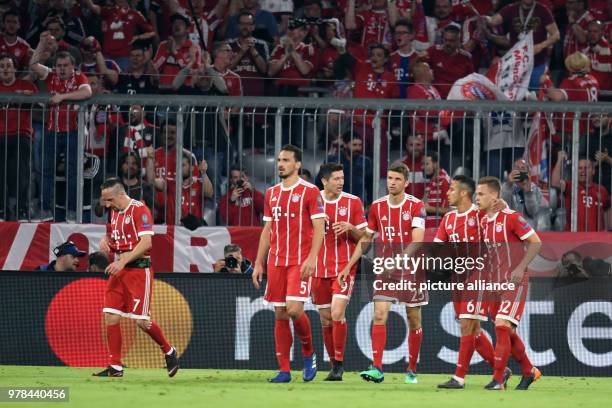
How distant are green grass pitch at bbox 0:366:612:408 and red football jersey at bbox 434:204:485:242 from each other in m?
1.44

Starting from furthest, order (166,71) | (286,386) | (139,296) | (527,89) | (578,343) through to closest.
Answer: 1. (166,71)
2. (527,89)
3. (578,343)
4. (139,296)
5. (286,386)

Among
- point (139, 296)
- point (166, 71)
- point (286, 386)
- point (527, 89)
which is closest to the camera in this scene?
point (286, 386)

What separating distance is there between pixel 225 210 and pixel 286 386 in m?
4.37

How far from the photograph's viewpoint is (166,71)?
697 inches

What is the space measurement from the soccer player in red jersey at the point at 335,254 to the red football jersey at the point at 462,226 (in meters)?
0.85

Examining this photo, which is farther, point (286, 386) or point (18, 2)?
point (18, 2)

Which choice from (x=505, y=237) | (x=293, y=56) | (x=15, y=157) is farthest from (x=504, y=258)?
(x=293, y=56)

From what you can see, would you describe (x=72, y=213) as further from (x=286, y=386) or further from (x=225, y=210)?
(x=286, y=386)

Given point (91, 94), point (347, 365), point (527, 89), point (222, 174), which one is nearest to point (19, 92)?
point (91, 94)

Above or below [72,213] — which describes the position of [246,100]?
above

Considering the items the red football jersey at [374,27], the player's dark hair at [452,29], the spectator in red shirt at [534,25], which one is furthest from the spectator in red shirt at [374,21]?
the spectator in red shirt at [534,25]

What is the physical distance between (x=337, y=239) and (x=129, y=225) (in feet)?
6.79

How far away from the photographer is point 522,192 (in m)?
15.2

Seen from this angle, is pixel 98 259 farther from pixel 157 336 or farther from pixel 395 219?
pixel 395 219
